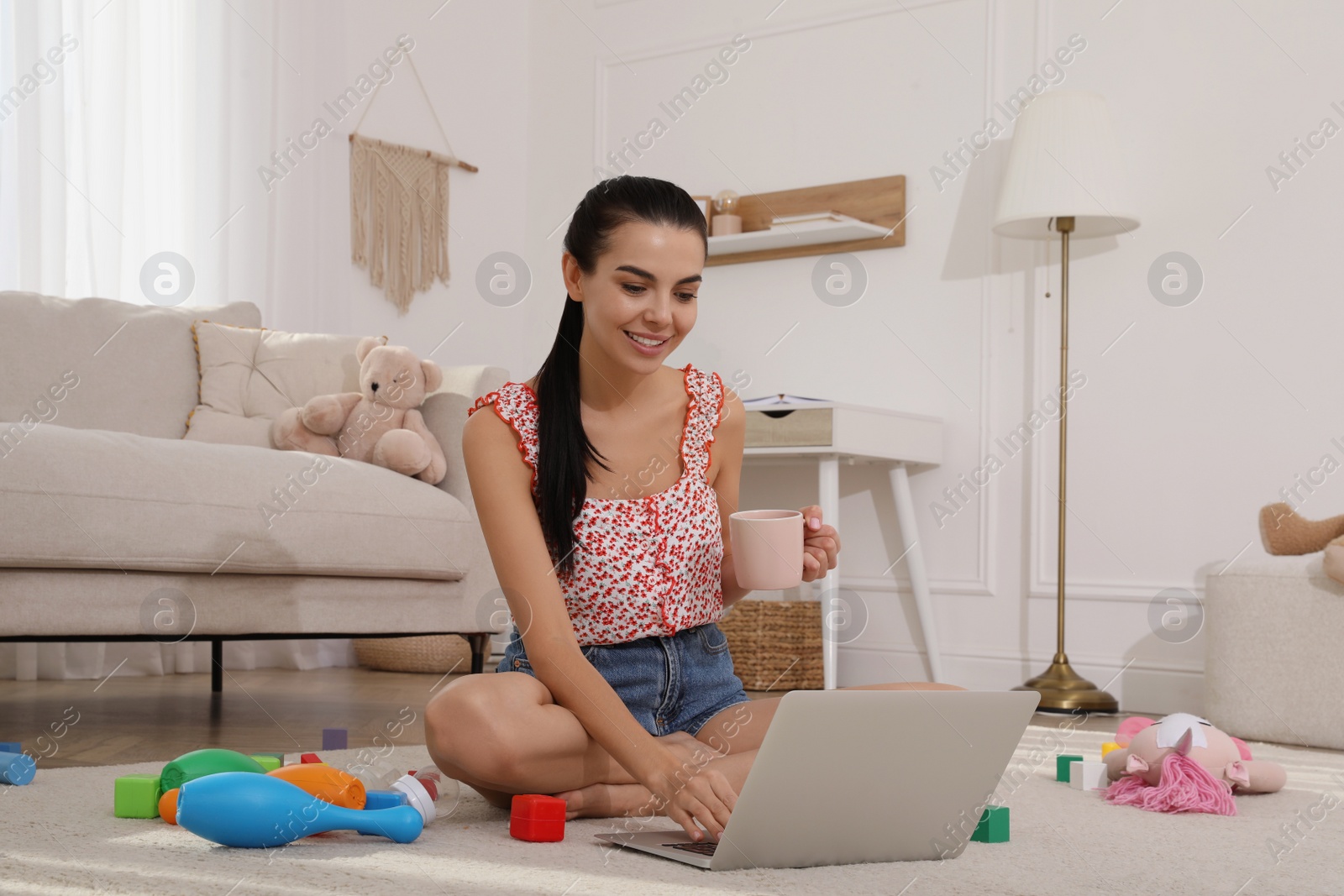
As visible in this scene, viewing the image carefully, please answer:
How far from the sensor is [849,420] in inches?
114

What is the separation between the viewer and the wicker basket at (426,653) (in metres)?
3.35

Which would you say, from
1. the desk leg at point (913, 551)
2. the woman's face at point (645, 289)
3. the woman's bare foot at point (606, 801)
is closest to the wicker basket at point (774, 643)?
the desk leg at point (913, 551)

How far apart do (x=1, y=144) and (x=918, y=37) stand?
92.2 inches

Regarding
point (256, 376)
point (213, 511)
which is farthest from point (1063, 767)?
point (256, 376)

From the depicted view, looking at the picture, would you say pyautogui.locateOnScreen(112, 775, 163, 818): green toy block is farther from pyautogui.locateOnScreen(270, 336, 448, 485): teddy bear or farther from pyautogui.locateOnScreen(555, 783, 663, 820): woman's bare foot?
pyautogui.locateOnScreen(270, 336, 448, 485): teddy bear

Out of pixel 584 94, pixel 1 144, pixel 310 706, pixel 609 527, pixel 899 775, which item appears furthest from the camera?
pixel 584 94

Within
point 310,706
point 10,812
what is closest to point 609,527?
point 10,812

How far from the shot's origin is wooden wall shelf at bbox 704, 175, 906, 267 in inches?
135

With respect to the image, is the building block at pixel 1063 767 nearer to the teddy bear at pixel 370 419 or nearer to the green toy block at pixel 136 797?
the green toy block at pixel 136 797

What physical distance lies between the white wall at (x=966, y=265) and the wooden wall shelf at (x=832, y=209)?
39 mm

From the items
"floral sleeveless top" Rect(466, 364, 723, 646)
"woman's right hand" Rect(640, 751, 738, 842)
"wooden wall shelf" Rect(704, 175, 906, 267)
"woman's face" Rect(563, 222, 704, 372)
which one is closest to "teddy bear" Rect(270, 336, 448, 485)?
"wooden wall shelf" Rect(704, 175, 906, 267)

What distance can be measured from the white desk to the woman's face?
1.45 meters

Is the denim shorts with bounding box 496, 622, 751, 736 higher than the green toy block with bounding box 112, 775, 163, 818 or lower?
higher

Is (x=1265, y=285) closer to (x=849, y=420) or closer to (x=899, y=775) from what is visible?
(x=849, y=420)
